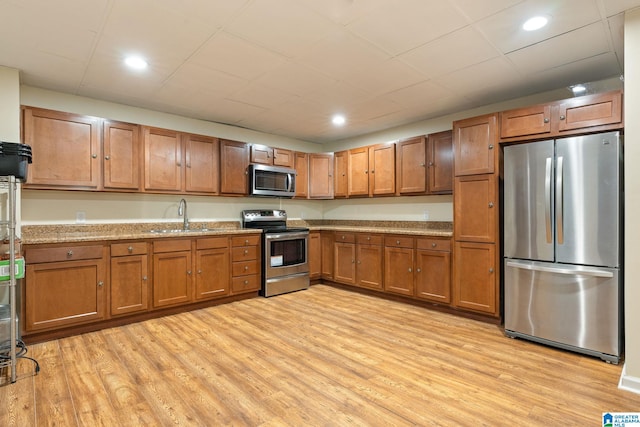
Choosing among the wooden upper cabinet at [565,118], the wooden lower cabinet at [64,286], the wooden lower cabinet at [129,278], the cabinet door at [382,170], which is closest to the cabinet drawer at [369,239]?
the cabinet door at [382,170]

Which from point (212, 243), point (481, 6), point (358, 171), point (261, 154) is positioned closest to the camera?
point (481, 6)

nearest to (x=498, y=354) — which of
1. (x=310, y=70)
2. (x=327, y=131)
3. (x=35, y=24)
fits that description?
(x=310, y=70)

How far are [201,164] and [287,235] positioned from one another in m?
1.56

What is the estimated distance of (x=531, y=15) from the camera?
7.18ft

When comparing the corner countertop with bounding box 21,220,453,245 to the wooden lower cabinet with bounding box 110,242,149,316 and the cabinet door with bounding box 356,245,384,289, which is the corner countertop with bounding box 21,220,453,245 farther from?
the cabinet door with bounding box 356,245,384,289

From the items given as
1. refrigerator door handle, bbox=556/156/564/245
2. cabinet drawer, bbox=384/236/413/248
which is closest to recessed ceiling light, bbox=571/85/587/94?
refrigerator door handle, bbox=556/156/564/245

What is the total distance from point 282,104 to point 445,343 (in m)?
3.15

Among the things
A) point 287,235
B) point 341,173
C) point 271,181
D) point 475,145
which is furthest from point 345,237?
point 475,145

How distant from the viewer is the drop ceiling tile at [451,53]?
2.46 m

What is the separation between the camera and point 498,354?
8.95 ft

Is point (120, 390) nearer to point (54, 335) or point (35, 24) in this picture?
point (54, 335)

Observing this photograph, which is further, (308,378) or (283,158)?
(283,158)

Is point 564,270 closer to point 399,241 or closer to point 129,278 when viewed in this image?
point 399,241

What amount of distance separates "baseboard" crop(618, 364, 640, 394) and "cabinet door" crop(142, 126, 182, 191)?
452 cm
